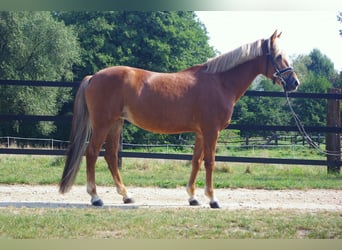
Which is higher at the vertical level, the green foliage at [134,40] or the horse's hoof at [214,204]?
the green foliage at [134,40]

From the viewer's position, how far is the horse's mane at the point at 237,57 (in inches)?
235

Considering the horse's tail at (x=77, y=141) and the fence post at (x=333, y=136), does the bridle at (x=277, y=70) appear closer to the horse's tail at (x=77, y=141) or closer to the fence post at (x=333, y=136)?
the horse's tail at (x=77, y=141)

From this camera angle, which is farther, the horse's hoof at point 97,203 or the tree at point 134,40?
the tree at point 134,40

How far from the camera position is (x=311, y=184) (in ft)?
24.9

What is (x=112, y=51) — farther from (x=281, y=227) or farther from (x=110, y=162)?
(x=281, y=227)

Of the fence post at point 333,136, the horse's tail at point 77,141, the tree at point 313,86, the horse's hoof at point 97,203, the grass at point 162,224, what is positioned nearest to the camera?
the grass at point 162,224

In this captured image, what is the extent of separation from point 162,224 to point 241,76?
257 cm

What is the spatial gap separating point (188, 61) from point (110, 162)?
19135 millimetres

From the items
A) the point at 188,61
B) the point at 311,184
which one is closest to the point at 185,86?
the point at 311,184

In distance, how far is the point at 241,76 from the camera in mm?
6027

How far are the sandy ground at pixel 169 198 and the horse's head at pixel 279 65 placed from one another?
1.60 m

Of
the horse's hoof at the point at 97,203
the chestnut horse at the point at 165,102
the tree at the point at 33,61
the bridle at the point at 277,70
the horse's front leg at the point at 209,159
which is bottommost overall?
the horse's hoof at the point at 97,203

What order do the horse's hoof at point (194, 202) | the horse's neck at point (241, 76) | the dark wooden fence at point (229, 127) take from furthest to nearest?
the dark wooden fence at point (229, 127), the horse's neck at point (241, 76), the horse's hoof at point (194, 202)

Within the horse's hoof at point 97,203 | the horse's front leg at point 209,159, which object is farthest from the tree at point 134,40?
the horse's hoof at point 97,203
